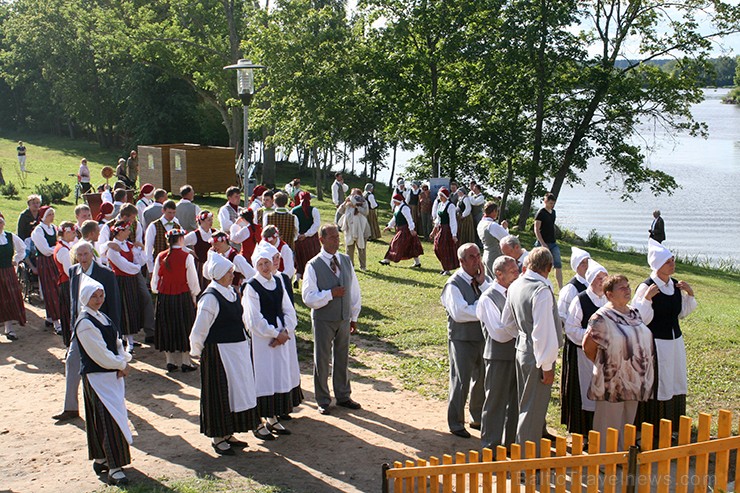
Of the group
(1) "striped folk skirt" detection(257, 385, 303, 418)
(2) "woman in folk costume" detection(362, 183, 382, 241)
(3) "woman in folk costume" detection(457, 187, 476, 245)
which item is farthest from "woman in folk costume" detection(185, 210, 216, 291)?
(2) "woman in folk costume" detection(362, 183, 382, 241)

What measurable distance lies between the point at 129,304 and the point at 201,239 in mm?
1562

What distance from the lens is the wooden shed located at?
83.3 ft

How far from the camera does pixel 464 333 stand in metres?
6.88

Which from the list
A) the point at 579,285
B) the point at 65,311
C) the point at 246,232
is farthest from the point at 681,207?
the point at 65,311

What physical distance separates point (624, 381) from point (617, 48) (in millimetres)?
23576

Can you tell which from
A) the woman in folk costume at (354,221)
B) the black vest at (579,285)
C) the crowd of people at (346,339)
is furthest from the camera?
the woman in folk costume at (354,221)

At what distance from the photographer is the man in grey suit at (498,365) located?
6359mm

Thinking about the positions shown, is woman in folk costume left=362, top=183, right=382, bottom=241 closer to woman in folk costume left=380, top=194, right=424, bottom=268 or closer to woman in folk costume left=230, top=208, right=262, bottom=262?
woman in folk costume left=380, top=194, right=424, bottom=268

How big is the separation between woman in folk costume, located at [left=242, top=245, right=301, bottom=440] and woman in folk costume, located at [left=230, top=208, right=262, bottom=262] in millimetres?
3839

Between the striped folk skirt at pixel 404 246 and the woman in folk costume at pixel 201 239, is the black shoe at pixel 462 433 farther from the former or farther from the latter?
the striped folk skirt at pixel 404 246

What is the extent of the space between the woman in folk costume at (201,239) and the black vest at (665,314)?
5.01 metres

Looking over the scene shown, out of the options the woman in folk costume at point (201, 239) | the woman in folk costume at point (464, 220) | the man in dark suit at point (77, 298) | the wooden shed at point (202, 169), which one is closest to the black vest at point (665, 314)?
the man in dark suit at point (77, 298)

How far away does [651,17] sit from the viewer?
2667cm

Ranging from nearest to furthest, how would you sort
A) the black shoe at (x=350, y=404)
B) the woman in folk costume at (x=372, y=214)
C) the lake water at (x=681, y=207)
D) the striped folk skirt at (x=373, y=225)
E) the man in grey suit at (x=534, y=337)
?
1. the man in grey suit at (x=534, y=337)
2. the black shoe at (x=350, y=404)
3. the woman in folk costume at (x=372, y=214)
4. the striped folk skirt at (x=373, y=225)
5. the lake water at (x=681, y=207)
